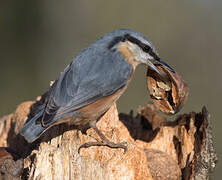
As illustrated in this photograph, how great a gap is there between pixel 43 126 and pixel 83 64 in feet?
2.11

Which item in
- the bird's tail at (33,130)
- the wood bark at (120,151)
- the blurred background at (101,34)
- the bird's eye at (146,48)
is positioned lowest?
the wood bark at (120,151)

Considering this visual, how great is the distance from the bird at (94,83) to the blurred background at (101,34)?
2935 mm

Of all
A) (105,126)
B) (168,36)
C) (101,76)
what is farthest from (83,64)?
(168,36)

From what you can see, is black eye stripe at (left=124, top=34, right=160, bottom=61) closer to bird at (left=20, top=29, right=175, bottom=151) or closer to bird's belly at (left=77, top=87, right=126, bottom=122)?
bird at (left=20, top=29, right=175, bottom=151)

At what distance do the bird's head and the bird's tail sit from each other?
3.10 ft

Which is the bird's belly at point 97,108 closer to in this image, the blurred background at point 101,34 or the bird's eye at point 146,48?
the bird's eye at point 146,48

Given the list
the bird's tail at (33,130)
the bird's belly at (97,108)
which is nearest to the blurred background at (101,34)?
the bird's belly at (97,108)

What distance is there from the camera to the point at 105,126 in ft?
11.9

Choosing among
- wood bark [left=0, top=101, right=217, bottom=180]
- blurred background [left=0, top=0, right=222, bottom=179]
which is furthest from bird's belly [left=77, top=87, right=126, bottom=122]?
blurred background [left=0, top=0, right=222, bottom=179]

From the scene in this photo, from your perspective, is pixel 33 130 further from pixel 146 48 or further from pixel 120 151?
pixel 146 48

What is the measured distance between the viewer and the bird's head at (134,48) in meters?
3.51

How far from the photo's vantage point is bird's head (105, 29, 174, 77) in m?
3.51

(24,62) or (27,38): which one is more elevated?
(27,38)

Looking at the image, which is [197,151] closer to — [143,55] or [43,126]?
[143,55]
